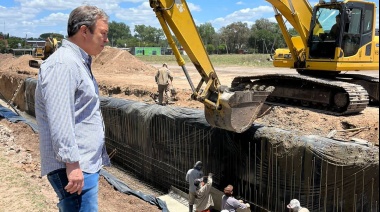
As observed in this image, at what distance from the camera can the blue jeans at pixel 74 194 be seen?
2.31m

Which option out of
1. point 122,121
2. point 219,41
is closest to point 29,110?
point 122,121

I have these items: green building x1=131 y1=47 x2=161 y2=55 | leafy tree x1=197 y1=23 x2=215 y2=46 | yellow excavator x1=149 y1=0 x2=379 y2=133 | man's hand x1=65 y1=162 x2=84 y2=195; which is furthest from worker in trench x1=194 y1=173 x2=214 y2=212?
leafy tree x1=197 y1=23 x2=215 y2=46

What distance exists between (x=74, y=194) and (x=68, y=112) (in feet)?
1.80

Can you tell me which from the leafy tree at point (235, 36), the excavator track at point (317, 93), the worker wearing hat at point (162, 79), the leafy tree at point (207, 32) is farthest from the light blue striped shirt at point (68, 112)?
the leafy tree at point (207, 32)

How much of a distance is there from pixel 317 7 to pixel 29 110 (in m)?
14.6

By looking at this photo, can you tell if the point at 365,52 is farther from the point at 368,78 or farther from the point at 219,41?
the point at 219,41

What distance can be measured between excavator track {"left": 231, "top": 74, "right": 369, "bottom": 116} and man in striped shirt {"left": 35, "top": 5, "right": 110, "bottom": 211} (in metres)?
7.63

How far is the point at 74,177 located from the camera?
84.4 inches

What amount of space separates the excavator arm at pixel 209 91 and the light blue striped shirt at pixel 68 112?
404 cm

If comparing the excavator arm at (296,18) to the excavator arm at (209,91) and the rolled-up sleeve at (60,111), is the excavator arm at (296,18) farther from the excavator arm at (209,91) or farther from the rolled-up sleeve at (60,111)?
the rolled-up sleeve at (60,111)

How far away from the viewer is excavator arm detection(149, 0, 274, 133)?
6.29 meters

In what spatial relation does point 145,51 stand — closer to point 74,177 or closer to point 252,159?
point 252,159

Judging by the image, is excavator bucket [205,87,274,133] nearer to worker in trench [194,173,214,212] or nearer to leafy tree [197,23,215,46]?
worker in trench [194,173,214,212]

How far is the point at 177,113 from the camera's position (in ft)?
27.5
